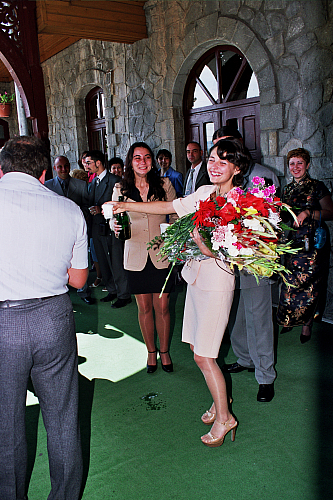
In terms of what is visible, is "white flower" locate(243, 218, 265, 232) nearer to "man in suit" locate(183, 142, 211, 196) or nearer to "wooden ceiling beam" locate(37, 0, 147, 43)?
"man in suit" locate(183, 142, 211, 196)

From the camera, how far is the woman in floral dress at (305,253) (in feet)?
13.2

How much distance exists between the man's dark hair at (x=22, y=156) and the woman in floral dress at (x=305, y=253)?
2.82 metres

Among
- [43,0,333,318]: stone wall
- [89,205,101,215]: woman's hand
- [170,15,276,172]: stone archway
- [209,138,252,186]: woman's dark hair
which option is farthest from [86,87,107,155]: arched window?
[209,138,252,186]: woman's dark hair

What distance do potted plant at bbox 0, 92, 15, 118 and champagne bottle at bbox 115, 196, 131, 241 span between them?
41.1 feet

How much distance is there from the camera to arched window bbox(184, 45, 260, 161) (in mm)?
5836

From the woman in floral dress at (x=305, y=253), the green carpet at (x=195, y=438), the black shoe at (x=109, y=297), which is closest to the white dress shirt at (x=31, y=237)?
the green carpet at (x=195, y=438)

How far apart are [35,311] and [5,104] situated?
1418cm

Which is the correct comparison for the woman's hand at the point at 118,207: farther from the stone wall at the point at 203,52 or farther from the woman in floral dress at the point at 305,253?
the stone wall at the point at 203,52

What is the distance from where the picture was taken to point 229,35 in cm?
557

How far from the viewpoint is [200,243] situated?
223 cm

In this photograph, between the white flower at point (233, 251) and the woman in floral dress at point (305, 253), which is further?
the woman in floral dress at point (305, 253)

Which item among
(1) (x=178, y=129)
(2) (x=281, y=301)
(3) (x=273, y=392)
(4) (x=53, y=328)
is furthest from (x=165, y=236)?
(1) (x=178, y=129)

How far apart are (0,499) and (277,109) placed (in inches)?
186

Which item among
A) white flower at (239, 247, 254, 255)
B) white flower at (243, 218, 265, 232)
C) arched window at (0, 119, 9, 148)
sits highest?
arched window at (0, 119, 9, 148)
